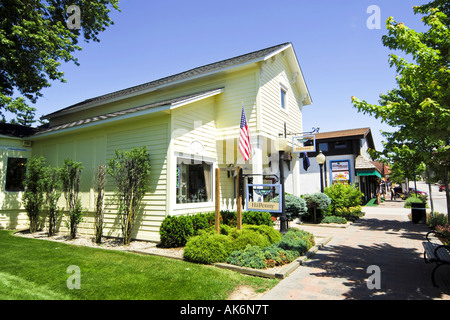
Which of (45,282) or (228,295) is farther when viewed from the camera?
(45,282)

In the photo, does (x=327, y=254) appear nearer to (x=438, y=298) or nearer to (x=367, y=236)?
(x=438, y=298)

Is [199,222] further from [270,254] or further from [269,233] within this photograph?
[270,254]

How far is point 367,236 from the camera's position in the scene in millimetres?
10711

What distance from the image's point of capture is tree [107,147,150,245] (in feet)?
28.7

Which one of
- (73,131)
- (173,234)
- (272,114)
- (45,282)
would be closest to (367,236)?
(272,114)

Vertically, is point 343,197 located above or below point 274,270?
above

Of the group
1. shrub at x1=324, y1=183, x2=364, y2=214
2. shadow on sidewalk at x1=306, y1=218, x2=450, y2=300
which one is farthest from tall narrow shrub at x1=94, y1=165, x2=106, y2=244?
shrub at x1=324, y1=183, x2=364, y2=214

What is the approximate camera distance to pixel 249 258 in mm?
6398

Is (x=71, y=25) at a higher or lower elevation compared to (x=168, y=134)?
higher

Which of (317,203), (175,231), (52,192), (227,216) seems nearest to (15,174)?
(52,192)

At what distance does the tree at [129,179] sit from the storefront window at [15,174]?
6.92 metres

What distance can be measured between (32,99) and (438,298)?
784 inches

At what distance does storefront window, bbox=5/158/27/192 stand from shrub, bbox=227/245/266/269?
1143 centimetres

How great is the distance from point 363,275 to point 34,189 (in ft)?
40.8
